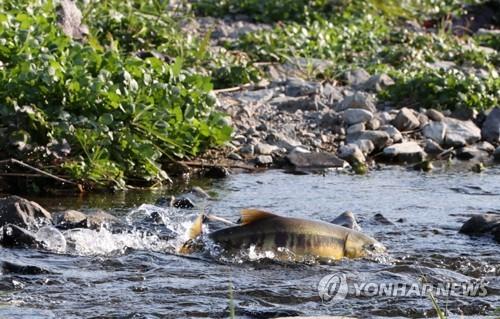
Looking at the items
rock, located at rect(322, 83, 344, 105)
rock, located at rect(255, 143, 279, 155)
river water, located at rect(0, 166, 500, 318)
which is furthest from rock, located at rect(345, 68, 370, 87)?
river water, located at rect(0, 166, 500, 318)

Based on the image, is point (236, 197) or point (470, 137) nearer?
point (236, 197)

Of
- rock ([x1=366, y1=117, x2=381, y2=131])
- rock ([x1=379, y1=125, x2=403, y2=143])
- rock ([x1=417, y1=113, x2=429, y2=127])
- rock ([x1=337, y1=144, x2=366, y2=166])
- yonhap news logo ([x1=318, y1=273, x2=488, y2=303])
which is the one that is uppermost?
rock ([x1=417, y1=113, x2=429, y2=127])

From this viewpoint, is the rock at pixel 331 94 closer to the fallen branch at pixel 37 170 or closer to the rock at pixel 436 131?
the rock at pixel 436 131

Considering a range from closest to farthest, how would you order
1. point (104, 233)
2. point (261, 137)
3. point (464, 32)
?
point (104, 233) → point (261, 137) → point (464, 32)

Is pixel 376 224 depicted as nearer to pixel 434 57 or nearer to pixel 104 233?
pixel 104 233

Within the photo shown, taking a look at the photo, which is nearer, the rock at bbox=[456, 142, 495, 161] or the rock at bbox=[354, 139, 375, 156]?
the rock at bbox=[354, 139, 375, 156]

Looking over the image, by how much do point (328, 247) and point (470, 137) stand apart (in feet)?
15.3

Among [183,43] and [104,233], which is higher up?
[183,43]

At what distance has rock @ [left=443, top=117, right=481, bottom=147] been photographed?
10344 mm

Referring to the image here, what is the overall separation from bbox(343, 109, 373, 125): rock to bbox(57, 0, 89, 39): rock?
7.61 feet

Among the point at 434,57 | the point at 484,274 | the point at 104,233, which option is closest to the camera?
the point at 484,274

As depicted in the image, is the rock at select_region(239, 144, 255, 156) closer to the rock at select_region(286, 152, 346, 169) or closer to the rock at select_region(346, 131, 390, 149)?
the rock at select_region(286, 152, 346, 169)

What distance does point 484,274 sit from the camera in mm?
6043

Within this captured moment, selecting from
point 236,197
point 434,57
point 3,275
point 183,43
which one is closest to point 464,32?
point 434,57
